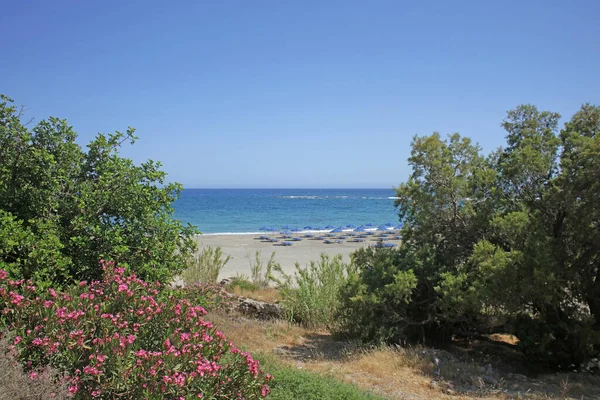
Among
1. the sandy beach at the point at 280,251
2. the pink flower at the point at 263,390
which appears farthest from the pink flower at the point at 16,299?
the sandy beach at the point at 280,251

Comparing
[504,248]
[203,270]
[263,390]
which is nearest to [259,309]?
[203,270]

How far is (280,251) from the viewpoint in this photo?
24.5 m

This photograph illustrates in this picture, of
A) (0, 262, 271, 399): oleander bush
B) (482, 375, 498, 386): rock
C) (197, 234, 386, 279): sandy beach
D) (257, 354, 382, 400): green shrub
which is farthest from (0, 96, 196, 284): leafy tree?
(197, 234, 386, 279): sandy beach

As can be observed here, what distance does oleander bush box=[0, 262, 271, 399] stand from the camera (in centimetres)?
319

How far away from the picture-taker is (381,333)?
740cm

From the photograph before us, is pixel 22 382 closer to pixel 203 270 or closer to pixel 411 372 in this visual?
pixel 411 372

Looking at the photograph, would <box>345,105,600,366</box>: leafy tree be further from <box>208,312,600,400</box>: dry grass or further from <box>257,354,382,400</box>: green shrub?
<box>257,354,382,400</box>: green shrub

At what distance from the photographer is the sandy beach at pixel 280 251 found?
19.1m

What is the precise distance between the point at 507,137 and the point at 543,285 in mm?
2956

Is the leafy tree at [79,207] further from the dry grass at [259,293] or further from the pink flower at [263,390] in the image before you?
the dry grass at [259,293]

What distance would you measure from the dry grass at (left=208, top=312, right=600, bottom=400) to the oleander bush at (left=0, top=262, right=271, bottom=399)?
249cm

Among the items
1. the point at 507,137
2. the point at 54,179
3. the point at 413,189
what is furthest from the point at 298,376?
the point at 507,137

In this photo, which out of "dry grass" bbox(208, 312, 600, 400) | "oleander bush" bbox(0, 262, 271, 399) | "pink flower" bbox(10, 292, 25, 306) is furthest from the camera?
"dry grass" bbox(208, 312, 600, 400)

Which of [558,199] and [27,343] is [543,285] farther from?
[27,343]
